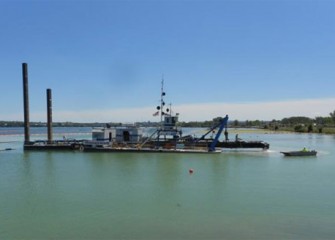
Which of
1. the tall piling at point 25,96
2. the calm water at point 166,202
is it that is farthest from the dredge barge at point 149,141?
the calm water at point 166,202

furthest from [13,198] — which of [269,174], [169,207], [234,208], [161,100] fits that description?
[161,100]

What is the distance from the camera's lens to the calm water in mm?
16312

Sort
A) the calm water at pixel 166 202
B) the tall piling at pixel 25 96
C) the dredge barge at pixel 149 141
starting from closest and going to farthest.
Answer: the calm water at pixel 166 202
the dredge barge at pixel 149 141
the tall piling at pixel 25 96

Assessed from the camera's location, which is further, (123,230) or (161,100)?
(161,100)

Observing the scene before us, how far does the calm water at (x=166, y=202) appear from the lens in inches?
642

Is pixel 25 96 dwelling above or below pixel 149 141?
above

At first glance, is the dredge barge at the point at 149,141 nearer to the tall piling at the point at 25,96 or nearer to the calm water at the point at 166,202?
the tall piling at the point at 25,96

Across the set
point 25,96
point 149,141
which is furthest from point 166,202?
point 25,96

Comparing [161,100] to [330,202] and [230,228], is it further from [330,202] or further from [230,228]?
[230,228]

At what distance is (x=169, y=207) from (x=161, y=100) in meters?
37.8

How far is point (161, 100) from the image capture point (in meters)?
57.5

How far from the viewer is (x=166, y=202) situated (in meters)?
21.7

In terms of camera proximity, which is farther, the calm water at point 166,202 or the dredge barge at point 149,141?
the dredge barge at point 149,141

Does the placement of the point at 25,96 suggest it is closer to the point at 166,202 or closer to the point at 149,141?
the point at 149,141
